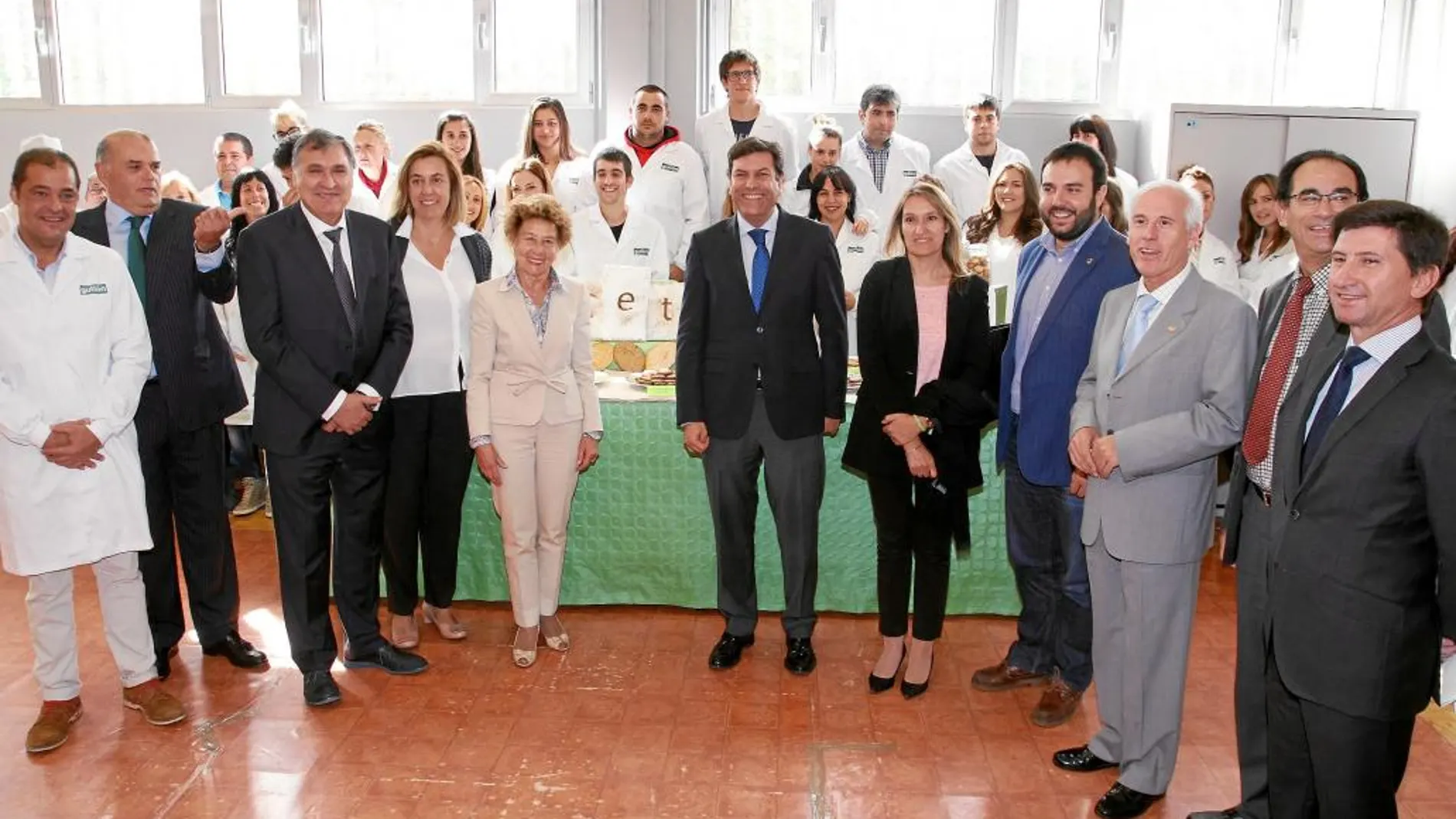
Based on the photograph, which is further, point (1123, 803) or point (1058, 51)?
point (1058, 51)

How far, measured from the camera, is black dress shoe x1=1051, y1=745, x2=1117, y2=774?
3180 millimetres

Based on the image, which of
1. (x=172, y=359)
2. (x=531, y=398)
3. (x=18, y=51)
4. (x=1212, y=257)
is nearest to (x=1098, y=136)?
(x=1212, y=257)

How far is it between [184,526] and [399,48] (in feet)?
16.9

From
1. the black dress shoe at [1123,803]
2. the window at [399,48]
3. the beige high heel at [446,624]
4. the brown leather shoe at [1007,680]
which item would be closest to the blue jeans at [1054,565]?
the brown leather shoe at [1007,680]

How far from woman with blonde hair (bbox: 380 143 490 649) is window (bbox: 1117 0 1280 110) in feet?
18.3

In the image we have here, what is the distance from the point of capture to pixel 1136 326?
2861mm

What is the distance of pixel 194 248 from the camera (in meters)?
3.58

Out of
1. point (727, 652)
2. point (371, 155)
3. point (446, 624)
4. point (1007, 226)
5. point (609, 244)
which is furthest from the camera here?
point (371, 155)

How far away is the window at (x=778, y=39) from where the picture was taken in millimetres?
7707

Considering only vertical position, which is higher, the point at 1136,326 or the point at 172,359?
the point at 1136,326

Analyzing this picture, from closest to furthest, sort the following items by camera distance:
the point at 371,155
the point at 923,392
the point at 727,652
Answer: the point at 923,392 → the point at 727,652 → the point at 371,155

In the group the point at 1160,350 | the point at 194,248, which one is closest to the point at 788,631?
the point at 1160,350

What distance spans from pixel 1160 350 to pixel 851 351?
2.72 metres

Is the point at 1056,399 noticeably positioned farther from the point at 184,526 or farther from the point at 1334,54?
the point at 1334,54
